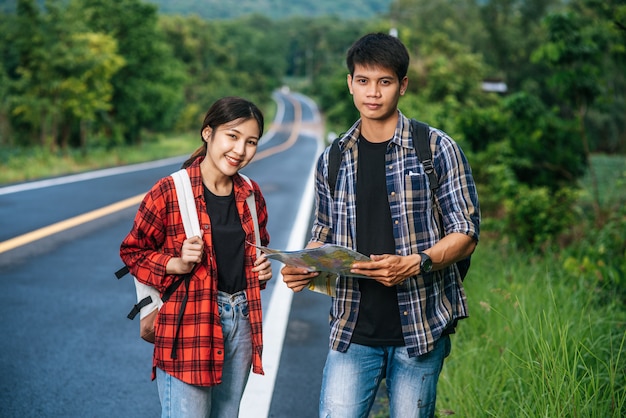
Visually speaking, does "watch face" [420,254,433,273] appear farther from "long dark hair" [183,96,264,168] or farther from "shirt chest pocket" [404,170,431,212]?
"long dark hair" [183,96,264,168]

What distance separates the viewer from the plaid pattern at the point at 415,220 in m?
2.75

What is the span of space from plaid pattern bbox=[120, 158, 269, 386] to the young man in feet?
1.12

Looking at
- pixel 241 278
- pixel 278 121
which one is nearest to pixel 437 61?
pixel 241 278

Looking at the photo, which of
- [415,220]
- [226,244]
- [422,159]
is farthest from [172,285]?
[422,159]

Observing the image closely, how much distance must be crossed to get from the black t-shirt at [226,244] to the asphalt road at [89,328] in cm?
153

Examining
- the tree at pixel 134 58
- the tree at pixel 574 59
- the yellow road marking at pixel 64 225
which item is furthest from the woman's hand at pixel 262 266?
the tree at pixel 134 58

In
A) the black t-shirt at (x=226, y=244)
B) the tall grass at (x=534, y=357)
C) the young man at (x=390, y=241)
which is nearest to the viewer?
the young man at (x=390, y=241)

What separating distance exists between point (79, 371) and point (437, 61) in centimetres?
2528

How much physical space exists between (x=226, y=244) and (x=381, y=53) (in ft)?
3.08

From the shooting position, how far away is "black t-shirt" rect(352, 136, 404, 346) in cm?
280

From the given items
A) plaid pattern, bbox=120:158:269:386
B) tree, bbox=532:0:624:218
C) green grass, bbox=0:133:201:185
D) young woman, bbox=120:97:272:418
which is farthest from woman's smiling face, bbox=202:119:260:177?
green grass, bbox=0:133:201:185

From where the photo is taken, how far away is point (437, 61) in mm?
28422

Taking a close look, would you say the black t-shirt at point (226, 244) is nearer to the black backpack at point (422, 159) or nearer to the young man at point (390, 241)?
the young man at point (390, 241)

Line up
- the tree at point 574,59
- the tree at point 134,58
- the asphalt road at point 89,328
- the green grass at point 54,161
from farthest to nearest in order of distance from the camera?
the tree at point 134,58 < the green grass at point 54,161 < the tree at point 574,59 < the asphalt road at point 89,328
